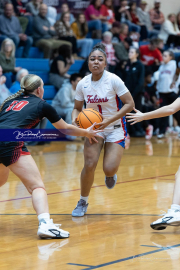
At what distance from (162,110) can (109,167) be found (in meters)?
1.04

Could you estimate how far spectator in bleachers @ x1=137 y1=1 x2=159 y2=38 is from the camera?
17948 millimetres

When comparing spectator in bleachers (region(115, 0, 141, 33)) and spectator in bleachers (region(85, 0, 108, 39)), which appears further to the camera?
spectator in bleachers (region(115, 0, 141, 33))

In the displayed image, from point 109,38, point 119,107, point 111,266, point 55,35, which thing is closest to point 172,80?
point 109,38

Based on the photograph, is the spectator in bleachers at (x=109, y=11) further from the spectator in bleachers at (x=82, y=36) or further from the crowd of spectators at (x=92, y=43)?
the spectator in bleachers at (x=82, y=36)

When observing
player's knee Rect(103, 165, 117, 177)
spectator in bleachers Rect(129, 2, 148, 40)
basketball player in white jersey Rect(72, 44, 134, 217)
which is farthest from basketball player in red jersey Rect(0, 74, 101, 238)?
spectator in bleachers Rect(129, 2, 148, 40)

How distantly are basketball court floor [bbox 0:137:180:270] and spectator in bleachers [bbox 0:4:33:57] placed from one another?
5.49 metres

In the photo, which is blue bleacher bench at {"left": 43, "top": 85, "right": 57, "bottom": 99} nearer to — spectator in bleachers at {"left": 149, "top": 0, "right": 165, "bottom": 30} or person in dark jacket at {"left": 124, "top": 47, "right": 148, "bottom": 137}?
person in dark jacket at {"left": 124, "top": 47, "right": 148, "bottom": 137}

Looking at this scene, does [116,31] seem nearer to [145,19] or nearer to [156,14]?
[145,19]

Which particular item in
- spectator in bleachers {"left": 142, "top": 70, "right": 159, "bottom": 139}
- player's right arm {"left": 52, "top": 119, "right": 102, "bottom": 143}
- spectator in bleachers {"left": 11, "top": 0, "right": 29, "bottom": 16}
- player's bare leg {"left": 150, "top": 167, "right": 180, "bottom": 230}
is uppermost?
spectator in bleachers {"left": 11, "top": 0, "right": 29, "bottom": 16}

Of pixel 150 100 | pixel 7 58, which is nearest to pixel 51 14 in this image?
pixel 7 58

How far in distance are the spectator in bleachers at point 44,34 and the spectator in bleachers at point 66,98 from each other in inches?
74.2

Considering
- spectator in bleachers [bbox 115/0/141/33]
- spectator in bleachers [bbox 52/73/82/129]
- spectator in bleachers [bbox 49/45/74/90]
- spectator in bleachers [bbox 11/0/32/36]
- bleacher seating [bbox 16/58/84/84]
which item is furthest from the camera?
spectator in bleachers [bbox 115/0/141/33]

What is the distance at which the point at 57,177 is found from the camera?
7395 mm

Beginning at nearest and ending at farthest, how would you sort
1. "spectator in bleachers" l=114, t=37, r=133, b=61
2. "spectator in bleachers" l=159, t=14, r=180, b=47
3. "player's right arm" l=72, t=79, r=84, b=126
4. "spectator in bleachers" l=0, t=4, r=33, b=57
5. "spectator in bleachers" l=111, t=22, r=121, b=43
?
"player's right arm" l=72, t=79, r=84, b=126, "spectator in bleachers" l=0, t=4, r=33, b=57, "spectator in bleachers" l=114, t=37, r=133, b=61, "spectator in bleachers" l=111, t=22, r=121, b=43, "spectator in bleachers" l=159, t=14, r=180, b=47
